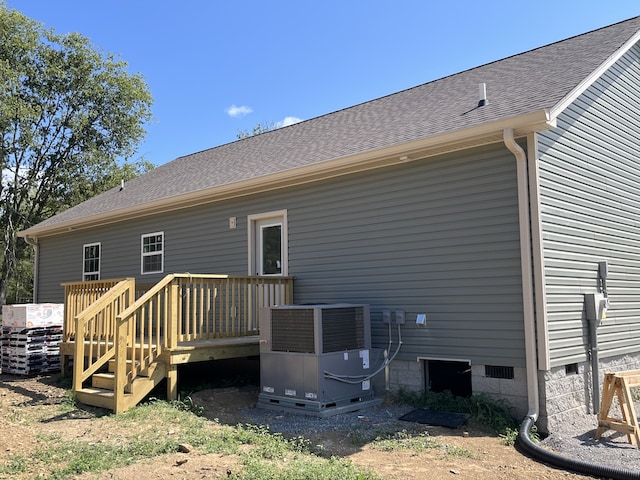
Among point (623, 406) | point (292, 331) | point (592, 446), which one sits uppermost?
point (292, 331)

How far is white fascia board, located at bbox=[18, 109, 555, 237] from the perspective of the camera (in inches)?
236

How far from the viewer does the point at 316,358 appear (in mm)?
6570

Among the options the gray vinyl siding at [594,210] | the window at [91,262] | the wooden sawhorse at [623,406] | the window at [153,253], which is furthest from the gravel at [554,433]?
the window at [91,262]

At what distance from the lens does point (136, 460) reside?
15.8ft

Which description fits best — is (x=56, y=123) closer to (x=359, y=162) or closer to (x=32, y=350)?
(x=32, y=350)

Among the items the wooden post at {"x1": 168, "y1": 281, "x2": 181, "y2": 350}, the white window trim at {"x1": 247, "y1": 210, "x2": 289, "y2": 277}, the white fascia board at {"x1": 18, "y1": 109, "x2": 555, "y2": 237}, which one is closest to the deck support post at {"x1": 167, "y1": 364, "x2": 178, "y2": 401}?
Answer: the wooden post at {"x1": 168, "y1": 281, "x2": 181, "y2": 350}

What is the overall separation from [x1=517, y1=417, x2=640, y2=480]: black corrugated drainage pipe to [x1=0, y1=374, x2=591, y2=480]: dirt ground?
0.29 feet

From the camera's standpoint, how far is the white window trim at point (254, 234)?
349 inches

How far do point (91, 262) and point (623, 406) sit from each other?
11135 millimetres

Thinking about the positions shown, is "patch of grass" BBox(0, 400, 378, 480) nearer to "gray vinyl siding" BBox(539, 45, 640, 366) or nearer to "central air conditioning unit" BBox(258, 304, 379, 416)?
"central air conditioning unit" BBox(258, 304, 379, 416)

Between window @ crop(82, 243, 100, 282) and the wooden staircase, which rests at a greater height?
window @ crop(82, 243, 100, 282)

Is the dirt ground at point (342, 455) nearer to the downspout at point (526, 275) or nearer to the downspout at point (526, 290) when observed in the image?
the downspout at point (526, 290)

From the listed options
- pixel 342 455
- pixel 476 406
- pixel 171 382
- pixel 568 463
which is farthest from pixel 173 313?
pixel 568 463

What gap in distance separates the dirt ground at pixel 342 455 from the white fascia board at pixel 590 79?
3.40m
